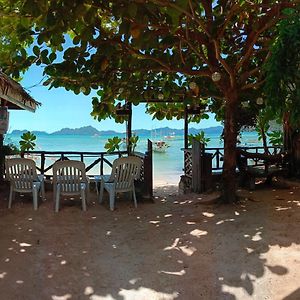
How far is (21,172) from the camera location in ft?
22.8

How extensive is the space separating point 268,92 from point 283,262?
1.84 meters

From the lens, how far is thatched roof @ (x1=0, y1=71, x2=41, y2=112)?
6.02 metres

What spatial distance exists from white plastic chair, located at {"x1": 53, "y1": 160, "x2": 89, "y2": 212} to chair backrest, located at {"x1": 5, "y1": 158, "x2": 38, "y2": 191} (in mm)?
529

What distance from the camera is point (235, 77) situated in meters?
6.44

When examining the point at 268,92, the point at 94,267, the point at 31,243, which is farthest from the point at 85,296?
the point at 268,92

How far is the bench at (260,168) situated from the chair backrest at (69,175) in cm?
376

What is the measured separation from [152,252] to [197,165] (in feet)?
14.1

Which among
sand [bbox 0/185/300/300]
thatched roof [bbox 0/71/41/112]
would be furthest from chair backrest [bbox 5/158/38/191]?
thatched roof [bbox 0/71/41/112]

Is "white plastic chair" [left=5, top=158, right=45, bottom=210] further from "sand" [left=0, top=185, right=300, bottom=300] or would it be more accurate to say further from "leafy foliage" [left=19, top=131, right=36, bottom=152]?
"leafy foliage" [left=19, top=131, right=36, bottom=152]

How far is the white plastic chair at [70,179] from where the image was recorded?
6688 mm

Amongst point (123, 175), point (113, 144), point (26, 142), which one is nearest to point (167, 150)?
point (113, 144)

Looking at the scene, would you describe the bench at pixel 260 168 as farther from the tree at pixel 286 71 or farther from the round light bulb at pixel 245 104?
the tree at pixel 286 71

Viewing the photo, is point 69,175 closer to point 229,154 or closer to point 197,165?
point 229,154

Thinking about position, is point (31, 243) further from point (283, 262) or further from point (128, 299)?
point (283, 262)
